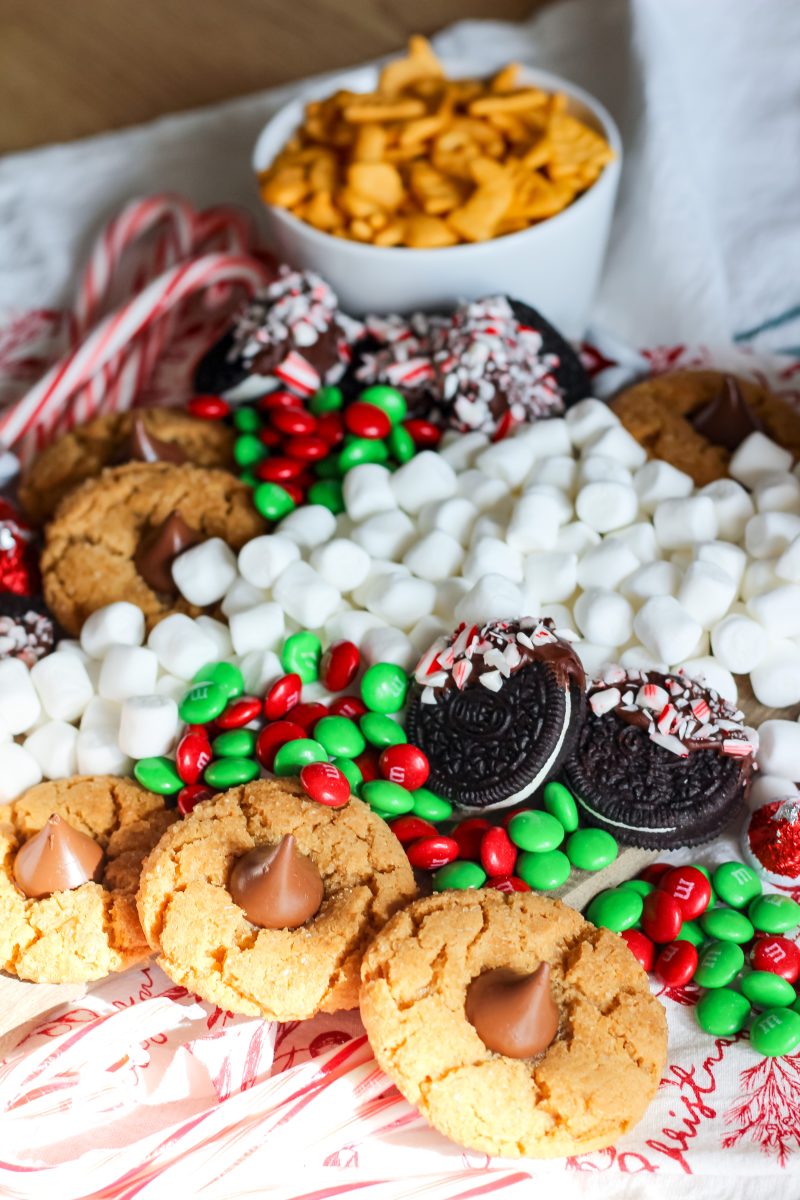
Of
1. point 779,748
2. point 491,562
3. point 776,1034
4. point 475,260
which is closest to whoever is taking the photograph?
point 776,1034

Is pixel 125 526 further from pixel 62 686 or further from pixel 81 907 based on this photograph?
pixel 81 907

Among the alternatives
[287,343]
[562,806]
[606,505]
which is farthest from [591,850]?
[287,343]

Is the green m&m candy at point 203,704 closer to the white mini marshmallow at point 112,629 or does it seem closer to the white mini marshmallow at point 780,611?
the white mini marshmallow at point 112,629

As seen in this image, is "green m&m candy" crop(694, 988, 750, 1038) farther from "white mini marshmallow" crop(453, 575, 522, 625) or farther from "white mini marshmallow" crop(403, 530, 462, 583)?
"white mini marshmallow" crop(403, 530, 462, 583)

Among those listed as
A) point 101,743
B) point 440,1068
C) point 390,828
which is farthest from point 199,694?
point 440,1068

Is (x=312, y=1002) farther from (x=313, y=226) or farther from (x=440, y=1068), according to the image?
(x=313, y=226)

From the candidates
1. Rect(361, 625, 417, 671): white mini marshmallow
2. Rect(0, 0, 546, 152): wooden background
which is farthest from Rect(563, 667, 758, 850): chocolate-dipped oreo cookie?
Rect(0, 0, 546, 152): wooden background
